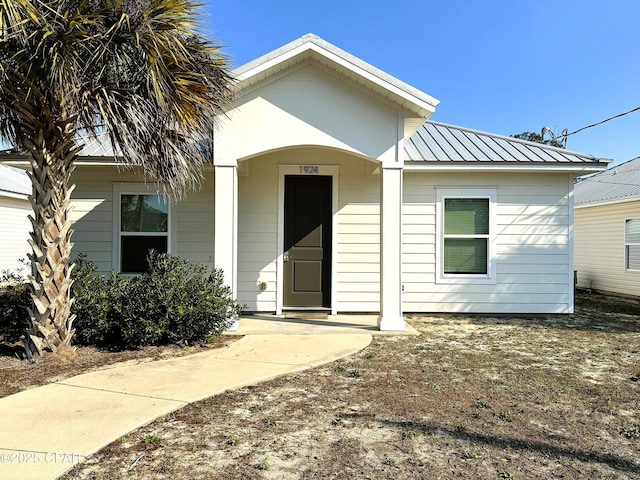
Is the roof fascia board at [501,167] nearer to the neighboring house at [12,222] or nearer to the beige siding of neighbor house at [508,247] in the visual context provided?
the beige siding of neighbor house at [508,247]

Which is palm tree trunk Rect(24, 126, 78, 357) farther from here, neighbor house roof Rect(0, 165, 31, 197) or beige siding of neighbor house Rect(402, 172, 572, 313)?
neighbor house roof Rect(0, 165, 31, 197)

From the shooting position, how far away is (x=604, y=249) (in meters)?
14.0

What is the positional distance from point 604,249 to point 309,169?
37.2ft

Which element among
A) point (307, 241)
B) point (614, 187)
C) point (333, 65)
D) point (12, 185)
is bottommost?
point (307, 241)

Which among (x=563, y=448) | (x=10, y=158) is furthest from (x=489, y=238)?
(x=10, y=158)

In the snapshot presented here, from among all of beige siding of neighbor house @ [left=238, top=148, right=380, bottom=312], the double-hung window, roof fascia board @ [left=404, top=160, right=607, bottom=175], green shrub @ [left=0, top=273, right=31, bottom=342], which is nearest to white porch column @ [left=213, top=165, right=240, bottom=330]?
beige siding of neighbor house @ [left=238, top=148, right=380, bottom=312]

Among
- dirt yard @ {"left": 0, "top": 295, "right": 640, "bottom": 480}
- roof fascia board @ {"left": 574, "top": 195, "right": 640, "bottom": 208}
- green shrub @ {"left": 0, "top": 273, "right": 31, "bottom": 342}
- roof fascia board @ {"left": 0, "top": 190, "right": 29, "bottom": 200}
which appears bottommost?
dirt yard @ {"left": 0, "top": 295, "right": 640, "bottom": 480}

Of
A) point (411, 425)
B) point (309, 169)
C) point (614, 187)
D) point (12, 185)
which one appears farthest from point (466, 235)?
point (12, 185)

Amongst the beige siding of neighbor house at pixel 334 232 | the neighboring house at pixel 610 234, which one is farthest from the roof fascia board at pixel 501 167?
the neighboring house at pixel 610 234

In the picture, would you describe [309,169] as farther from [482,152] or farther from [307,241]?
[482,152]

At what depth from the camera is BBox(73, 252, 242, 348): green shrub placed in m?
5.53

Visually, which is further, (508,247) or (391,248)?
(508,247)

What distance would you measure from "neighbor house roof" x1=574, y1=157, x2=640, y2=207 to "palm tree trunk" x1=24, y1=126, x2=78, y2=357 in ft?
46.4

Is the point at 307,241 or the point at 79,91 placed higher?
the point at 79,91
